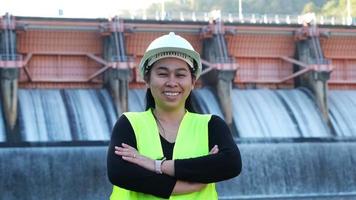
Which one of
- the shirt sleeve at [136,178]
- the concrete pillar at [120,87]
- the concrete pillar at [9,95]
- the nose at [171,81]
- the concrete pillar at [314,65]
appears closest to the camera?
the shirt sleeve at [136,178]

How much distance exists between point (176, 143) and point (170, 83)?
0.76 ft

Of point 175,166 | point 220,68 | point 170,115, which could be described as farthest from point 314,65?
A: point 175,166

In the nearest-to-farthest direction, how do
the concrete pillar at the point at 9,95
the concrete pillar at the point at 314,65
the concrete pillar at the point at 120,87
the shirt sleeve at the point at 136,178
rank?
the shirt sleeve at the point at 136,178
the concrete pillar at the point at 9,95
the concrete pillar at the point at 120,87
the concrete pillar at the point at 314,65

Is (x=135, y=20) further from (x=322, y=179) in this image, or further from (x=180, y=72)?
(x=180, y=72)

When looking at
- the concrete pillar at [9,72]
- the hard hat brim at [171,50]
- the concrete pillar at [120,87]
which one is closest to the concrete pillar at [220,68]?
the concrete pillar at [120,87]

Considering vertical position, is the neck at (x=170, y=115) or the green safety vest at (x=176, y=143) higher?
→ the neck at (x=170, y=115)

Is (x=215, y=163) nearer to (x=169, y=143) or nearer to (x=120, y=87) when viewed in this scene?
(x=169, y=143)

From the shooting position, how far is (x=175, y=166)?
8.79ft

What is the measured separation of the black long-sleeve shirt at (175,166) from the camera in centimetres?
266

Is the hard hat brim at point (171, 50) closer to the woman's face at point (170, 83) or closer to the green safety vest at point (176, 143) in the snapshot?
the woman's face at point (170, 83)

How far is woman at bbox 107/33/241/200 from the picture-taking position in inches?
105

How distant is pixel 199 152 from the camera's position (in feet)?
9.02

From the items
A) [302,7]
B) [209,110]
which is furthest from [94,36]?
[302,7]

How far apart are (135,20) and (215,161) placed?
18619mm
